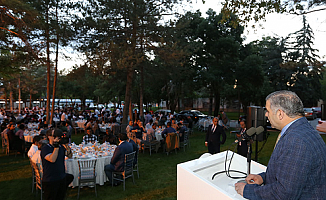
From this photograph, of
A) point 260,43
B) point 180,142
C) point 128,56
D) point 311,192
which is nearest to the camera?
point 311,192

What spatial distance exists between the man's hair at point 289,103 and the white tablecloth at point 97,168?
18.2 ft

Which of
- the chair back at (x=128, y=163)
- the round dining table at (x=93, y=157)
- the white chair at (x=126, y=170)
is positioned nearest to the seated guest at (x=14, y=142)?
the round dining table at (x=93, y=157)

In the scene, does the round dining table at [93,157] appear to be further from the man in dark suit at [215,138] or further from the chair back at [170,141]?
the man in dark suit at [215,138]

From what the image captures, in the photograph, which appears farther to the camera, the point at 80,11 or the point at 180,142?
the point at 80,11

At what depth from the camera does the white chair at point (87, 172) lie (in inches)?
209

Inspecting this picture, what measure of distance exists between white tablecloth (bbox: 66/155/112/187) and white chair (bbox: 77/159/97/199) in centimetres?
24

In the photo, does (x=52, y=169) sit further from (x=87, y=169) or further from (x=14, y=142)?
(x=14, y=142)

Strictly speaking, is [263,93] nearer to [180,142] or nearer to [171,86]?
[171,86]

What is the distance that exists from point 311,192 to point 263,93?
3062 cm

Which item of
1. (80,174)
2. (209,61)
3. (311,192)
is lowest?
(80,174)

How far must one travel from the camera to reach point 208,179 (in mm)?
1617

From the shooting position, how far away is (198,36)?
2005 centimetres

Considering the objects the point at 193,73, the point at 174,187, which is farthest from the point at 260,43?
the point at 174,187

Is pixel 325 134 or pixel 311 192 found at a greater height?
pixel 311 192
